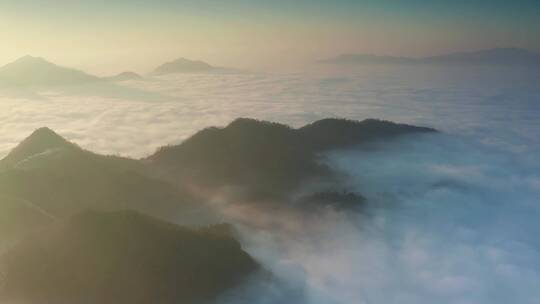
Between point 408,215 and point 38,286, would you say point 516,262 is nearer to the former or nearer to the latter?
point 408,215

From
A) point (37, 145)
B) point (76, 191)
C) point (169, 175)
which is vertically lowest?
point (169, 175)

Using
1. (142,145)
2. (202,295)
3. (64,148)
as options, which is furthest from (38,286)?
(142,145)

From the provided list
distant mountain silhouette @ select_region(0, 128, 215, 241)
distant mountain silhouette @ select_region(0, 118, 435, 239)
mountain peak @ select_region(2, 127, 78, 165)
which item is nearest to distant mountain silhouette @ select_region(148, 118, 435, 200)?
distant mountain silhouette @ select_region(0, 118, 435, 239)

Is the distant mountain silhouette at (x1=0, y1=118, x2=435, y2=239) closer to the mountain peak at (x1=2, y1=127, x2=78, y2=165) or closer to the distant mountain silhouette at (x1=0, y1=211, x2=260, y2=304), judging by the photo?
the mountain peak at (x1=2, y1=127, x2=78, y2=165)

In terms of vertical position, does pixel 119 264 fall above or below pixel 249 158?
below

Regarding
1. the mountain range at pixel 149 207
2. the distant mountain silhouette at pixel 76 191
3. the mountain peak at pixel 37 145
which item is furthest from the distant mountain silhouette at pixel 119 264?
the mountain peak at pixel 37 145

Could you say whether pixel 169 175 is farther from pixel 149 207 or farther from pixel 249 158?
pixel 149 207

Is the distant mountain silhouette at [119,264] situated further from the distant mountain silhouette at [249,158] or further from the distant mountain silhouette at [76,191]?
the distant mountain silhouette at [249,158]

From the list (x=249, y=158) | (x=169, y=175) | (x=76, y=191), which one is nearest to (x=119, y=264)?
(x=76, y=191)
